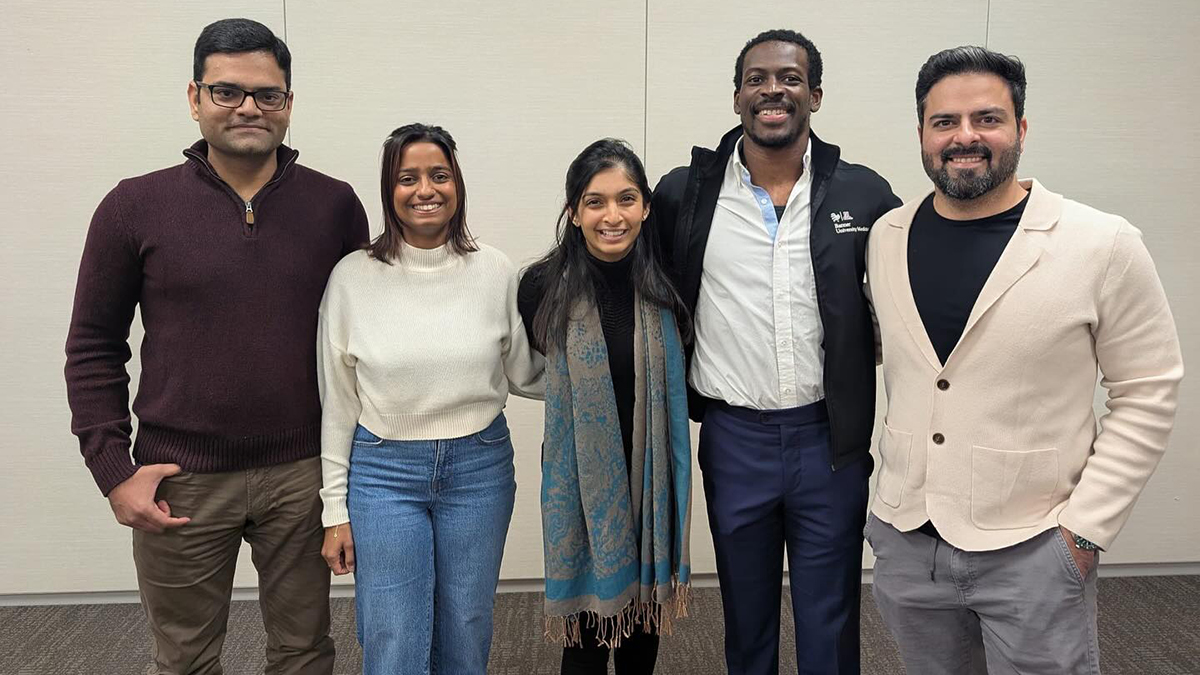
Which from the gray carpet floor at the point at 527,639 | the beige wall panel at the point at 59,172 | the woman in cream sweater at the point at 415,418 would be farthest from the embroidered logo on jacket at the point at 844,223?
the beige wall panel at the point at 59,172

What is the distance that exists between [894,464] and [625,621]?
0.77 m

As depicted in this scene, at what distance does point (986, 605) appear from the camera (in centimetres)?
171

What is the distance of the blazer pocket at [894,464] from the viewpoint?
1.77 metres

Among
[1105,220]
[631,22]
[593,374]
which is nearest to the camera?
[1105,220]

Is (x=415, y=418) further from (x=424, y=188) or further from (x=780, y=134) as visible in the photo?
(x=780, y=134)

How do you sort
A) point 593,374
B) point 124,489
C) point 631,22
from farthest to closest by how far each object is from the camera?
1. point 631,22
2. point 593,374
3. point 124,489

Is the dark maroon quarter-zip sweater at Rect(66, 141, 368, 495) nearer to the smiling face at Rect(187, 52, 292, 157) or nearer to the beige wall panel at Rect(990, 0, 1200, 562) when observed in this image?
the smiling face at Rect(187, 52, 292, 157)

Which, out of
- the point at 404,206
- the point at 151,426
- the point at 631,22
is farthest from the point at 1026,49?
the point at 151,426

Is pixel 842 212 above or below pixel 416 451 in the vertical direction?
above

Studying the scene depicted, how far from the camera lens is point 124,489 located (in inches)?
73.7

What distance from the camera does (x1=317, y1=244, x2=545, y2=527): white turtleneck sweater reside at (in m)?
1.87

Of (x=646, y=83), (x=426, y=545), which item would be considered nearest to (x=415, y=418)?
(x=426, y=545)

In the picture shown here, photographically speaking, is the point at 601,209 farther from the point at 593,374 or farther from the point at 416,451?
the point at 416,451

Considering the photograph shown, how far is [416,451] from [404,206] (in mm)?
546
